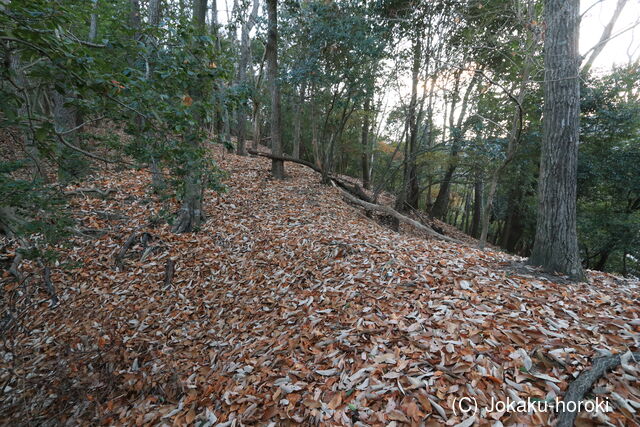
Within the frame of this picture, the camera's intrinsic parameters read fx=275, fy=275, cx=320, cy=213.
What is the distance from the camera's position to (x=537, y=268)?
11.2 feet

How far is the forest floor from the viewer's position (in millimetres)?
1969

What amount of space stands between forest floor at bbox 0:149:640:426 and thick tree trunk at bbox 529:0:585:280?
0.42 meters

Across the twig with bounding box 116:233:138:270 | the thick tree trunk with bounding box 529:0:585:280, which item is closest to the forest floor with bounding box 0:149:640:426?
the twig with bounding box 116:233:138:270

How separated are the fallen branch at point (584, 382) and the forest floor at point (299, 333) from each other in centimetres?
5

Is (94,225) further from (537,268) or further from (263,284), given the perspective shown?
(537,268)

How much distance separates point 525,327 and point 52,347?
5.18 meters

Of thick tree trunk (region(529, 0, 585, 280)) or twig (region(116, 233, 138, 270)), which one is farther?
twig (region(116, 233, 138, 270))

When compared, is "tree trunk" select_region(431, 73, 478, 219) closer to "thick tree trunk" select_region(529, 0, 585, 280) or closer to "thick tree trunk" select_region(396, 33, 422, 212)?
"thick tree trunk" select_region(396, 33, 422, 212)

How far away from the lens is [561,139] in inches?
125

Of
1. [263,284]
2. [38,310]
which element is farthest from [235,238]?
[38,310]

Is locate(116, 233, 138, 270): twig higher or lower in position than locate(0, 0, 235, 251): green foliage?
lower

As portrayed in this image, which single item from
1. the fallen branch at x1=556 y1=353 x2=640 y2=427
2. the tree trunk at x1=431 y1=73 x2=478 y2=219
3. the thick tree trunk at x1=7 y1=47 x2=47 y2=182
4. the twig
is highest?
the tree trunk at x1=431 y1=73 x2=478 y2=219

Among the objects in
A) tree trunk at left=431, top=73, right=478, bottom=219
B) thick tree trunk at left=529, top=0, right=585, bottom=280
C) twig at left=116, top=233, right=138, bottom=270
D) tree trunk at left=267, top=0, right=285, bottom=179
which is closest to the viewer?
thick tree trunk at left=529, top=0, right=585, bottom=280

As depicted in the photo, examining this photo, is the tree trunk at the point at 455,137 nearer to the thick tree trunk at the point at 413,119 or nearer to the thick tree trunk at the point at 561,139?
the thick tree trunk at the point at 413,119
